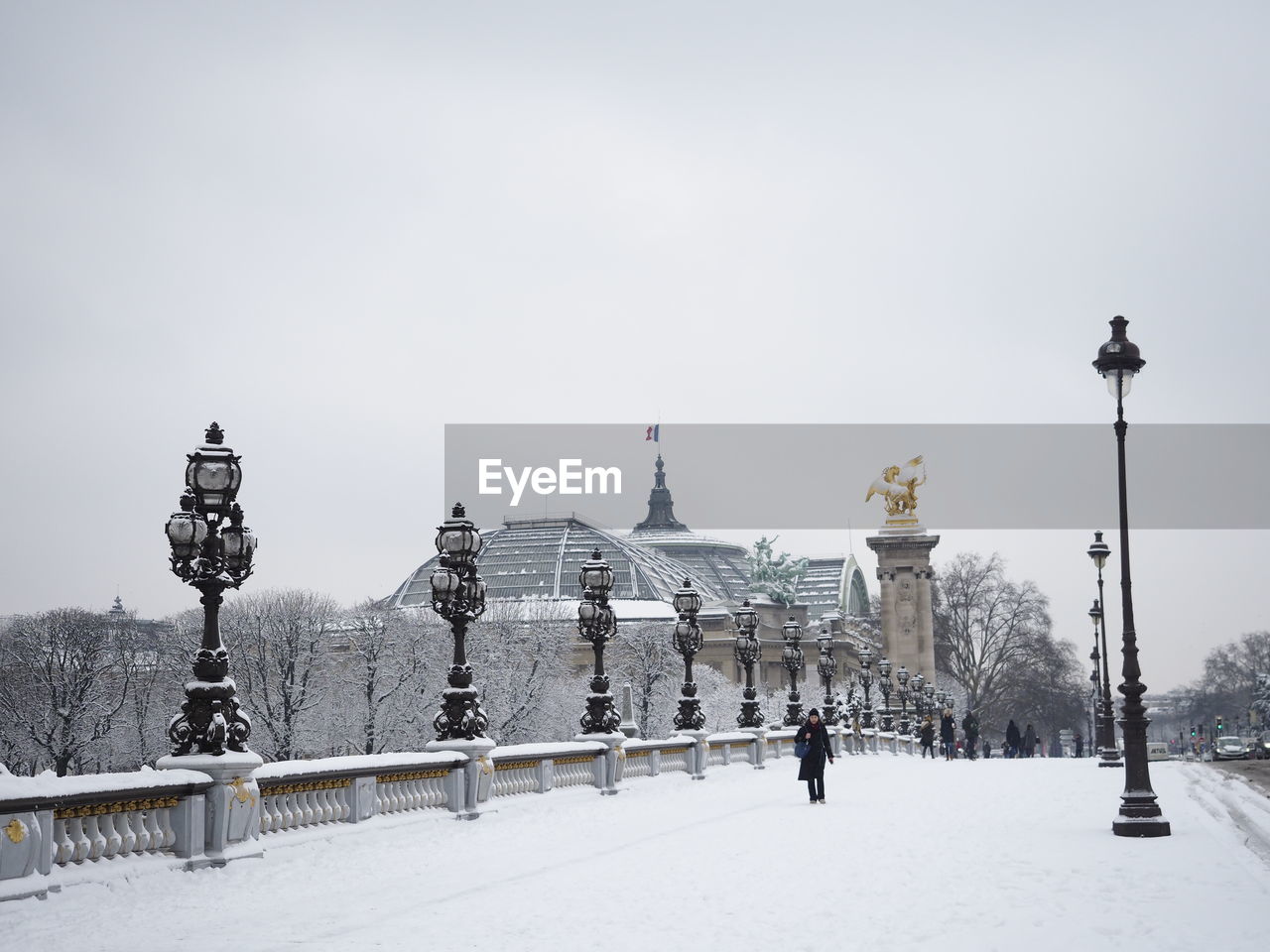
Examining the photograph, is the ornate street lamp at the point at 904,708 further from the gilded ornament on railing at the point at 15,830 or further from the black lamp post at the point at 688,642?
the gilded ornament on railing at the point at 15,830

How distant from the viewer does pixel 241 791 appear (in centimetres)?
1736

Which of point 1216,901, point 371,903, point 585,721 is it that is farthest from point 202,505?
point 585,721

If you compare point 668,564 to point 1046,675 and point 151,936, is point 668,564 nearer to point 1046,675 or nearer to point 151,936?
point 1046,675

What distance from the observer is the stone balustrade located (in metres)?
13.5

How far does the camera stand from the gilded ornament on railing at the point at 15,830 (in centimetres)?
1317

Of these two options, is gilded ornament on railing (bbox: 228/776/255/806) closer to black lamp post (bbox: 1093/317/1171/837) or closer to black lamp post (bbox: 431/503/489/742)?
black lamp post (bbox: 431/503/489/742)

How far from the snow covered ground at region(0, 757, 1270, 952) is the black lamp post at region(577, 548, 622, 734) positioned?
6992mm

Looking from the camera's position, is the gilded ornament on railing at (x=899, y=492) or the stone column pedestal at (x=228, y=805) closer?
the stone column pedestal at (x=228, y=805)

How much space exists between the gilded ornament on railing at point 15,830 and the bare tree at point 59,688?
194 feet

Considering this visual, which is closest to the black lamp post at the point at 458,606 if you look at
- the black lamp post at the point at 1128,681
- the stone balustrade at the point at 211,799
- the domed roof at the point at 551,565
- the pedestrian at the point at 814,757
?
the stone balustrade at the point at 211,799

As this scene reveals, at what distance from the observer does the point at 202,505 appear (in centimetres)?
1888

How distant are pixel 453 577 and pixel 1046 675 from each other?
127 meters


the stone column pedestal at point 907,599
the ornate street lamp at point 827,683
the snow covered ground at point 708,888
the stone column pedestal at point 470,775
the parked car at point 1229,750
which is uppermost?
the stone column pedestal at point 907,599

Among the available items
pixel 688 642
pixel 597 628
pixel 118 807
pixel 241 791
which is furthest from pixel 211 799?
pixel 688 642
